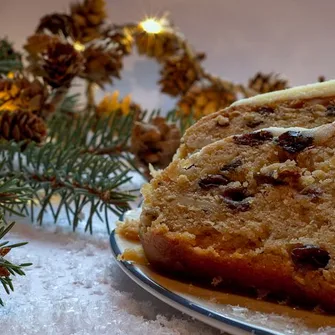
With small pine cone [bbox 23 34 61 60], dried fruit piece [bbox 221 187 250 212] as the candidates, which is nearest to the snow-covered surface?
dried fruit piece [bbox 221 187 250 212]

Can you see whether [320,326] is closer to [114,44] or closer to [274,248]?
[274,248]

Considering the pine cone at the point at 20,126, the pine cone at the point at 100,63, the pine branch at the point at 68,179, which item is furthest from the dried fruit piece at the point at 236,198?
the pine cone at the point at 100,63

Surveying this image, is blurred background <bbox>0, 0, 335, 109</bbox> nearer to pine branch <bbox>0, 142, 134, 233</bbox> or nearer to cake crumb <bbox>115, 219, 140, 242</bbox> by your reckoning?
pine branch <bbox>0, 142, 134, 233</bbox>

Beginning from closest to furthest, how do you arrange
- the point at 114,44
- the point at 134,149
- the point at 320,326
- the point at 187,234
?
the point at 320,326 < the point at 187,234 < the point at 134,149 < the point at 114,44

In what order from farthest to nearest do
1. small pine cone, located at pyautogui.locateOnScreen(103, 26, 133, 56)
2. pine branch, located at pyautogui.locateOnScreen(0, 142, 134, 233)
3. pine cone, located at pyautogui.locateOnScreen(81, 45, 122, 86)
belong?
small pine cone, located at pyautogui.locateOnScreen(103, 26, 133, 56), pine cone, located at pyautogui.locateOnScreen(81, 45, 122, 86), pine branch, located at pyautogui.locateOnScreen(0, 142, 134, 233)

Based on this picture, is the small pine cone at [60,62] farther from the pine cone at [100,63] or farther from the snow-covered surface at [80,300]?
the snow-covered surface at [80,300]

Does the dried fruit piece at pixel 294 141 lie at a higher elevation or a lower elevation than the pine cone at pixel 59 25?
lower

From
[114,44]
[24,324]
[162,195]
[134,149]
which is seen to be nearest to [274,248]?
[162,195]
